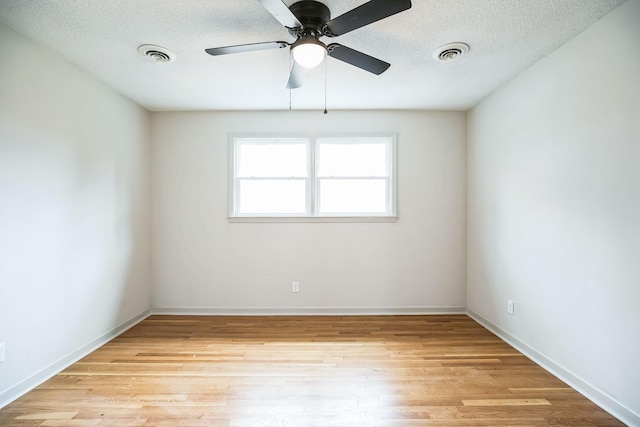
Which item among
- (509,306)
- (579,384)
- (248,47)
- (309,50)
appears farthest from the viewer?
(509,306)

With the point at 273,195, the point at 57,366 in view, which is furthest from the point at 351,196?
the point at 57,366

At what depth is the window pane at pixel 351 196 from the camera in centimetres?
384

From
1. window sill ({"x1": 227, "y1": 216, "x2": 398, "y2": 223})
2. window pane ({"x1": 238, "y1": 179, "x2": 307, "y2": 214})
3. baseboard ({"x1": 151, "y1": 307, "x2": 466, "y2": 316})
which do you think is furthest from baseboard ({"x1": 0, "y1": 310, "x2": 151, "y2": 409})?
window pane ({"x1": 238, "y1": 179, "x2": 307, "y2": 214})

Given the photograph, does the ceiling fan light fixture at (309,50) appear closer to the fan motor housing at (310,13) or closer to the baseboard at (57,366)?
the fan motor housing at (310,13)

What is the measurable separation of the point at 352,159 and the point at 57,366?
3422 mm

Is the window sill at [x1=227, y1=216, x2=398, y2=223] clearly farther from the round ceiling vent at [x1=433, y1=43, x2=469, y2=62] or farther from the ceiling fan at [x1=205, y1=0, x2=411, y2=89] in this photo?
the ceiling fan at [x1=205, y1=0, x2=411, y2=89]

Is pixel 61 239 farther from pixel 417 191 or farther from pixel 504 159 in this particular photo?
pixel 504 159

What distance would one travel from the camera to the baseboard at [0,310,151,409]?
2.04m

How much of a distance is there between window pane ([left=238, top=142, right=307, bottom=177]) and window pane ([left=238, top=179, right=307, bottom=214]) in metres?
0.10

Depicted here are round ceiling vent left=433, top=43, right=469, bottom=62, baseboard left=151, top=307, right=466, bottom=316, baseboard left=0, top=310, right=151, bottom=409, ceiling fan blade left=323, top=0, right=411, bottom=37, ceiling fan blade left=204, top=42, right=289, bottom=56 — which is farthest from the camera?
baseboard left=151, top=307, right=466, bottom=316

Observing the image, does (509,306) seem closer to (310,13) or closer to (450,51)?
(450,51)

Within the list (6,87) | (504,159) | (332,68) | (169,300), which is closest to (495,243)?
(504,159)

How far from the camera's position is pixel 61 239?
2484 millimetres

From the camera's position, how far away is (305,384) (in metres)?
2.23
